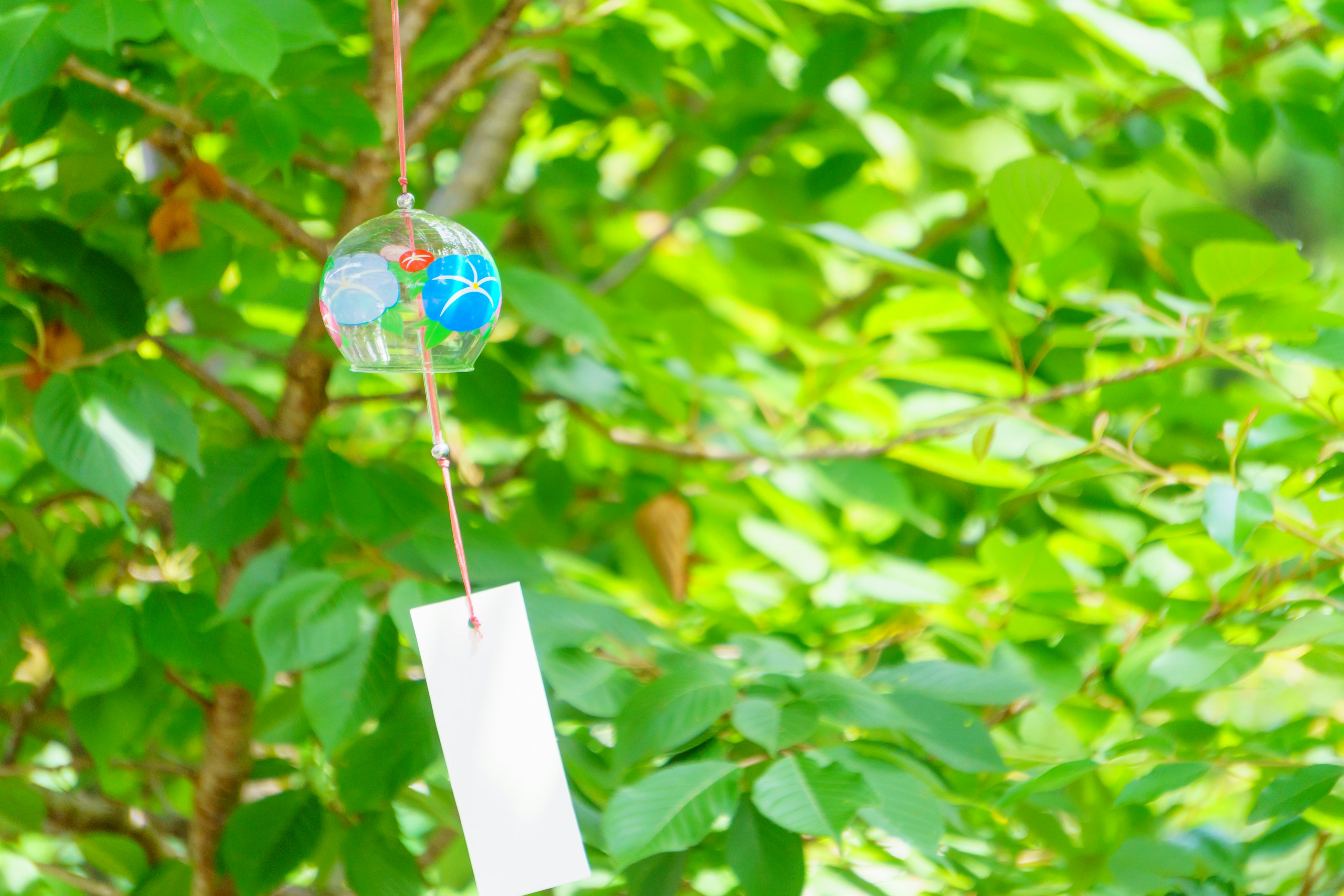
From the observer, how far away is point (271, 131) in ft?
1.78

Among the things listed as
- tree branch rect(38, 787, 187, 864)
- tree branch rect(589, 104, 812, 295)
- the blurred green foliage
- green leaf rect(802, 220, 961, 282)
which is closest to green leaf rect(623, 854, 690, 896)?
the blurred green foliage

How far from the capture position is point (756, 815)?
0.45 m

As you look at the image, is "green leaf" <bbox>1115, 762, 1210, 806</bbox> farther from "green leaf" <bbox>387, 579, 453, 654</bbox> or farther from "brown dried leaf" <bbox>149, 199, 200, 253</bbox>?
"brown dried leaf" <bbox>149, 199, 200, 253</bbox>

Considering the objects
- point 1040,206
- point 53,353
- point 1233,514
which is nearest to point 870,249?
point 1040,206

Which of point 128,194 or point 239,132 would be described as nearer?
point 239,132

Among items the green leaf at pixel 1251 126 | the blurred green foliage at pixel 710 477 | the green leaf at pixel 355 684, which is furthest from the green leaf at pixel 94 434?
the green leaf at pixel 1251 126

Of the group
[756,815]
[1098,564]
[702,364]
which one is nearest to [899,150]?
[702,364]

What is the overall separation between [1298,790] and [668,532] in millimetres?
469

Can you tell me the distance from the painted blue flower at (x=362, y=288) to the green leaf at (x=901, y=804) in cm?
26

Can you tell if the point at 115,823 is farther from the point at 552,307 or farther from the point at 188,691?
the point at 552,307

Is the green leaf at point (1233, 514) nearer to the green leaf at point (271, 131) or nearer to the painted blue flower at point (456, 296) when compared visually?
the painted blue flower at point (456, 296)

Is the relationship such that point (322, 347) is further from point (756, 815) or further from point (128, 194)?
point (756, 815)

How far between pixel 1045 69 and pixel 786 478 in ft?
1.18

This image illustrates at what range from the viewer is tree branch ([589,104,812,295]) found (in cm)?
96
